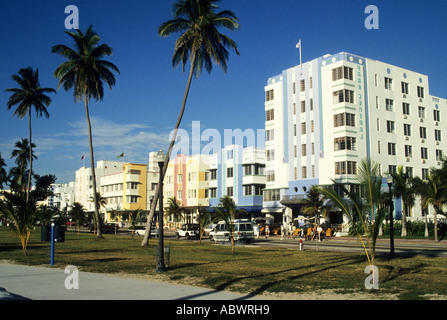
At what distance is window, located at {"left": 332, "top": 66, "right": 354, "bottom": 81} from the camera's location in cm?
5159

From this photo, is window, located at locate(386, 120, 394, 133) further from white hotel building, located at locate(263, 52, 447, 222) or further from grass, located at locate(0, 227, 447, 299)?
grass, located at locate(0, 227, 447, 299)

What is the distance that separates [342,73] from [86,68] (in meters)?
28.8

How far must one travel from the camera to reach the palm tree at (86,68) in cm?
3997

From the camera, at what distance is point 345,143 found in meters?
51.1

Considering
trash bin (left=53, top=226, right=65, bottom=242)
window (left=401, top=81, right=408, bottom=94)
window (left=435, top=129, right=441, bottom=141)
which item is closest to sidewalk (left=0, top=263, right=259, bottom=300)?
trash bin (left=53, top=226, right=65, bottom=242)

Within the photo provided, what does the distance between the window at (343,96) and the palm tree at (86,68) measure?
25.9m

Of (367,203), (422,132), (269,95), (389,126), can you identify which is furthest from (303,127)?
(367,203)

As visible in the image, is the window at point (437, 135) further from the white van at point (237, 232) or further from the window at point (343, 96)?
the white van at point (237, 232)

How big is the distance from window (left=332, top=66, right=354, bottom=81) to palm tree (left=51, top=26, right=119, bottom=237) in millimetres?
25801

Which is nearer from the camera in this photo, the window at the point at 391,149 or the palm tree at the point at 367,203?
the palm tree at the point at 367,203

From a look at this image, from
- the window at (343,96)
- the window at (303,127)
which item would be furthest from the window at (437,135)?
the window at (303,127)

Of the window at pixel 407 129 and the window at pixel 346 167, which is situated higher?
the window at pixel 407 129

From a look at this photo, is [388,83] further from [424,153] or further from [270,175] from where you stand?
[270,175]
